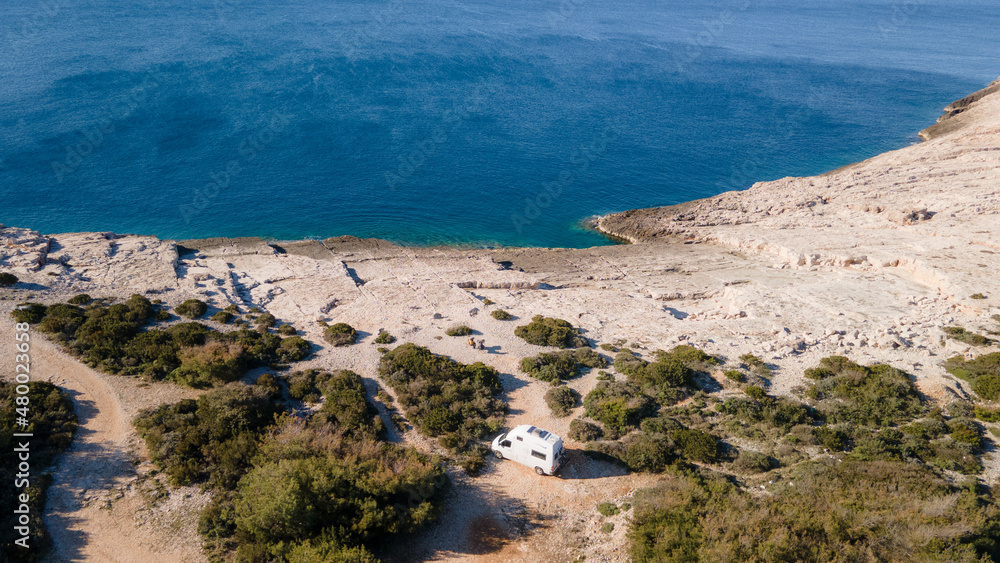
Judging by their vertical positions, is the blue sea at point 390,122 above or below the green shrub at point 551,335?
above

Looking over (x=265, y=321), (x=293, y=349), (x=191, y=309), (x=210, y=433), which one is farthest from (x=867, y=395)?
(x=191, y=309)

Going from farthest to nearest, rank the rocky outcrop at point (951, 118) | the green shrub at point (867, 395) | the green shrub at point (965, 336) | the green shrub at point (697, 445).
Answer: the rocky outcrop at point (951, 118) → the green shrub at point (965, 336) → the green shrub at point (867, 395) → the green shrub at point (697, 445)

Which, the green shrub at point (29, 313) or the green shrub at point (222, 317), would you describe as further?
the green shrub at point (222, 317)

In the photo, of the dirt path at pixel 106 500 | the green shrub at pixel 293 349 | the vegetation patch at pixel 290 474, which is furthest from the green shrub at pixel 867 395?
the dirt path at pixel 106 500

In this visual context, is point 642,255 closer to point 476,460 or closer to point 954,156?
point 476,460

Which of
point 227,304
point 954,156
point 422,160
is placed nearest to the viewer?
point 227,304

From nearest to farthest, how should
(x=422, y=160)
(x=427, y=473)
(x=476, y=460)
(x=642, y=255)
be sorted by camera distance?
(x=427, y=473) < (x=476, y=460) < (x=642, y=255) < (x=422, y=160)

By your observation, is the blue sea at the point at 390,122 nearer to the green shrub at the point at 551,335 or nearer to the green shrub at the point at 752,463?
the green shrub at the point at 551,335

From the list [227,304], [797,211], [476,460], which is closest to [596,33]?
[797,211]
